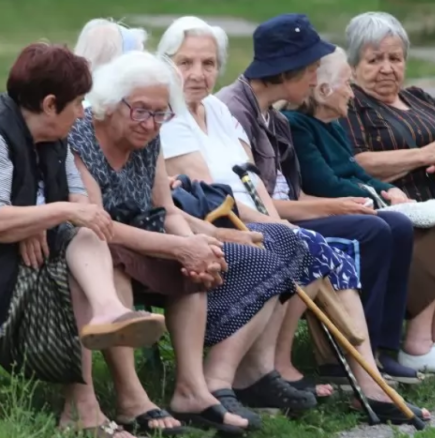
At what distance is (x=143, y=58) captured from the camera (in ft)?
16.6

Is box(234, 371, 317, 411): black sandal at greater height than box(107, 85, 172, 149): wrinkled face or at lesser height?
lesser

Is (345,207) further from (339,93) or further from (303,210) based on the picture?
(339,93)

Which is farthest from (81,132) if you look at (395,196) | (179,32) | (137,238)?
(395,196)

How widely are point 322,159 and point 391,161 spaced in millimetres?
487

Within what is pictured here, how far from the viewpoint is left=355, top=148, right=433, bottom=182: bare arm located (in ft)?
22.1

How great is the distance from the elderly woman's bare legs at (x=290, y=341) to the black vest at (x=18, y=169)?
1257 millimetres

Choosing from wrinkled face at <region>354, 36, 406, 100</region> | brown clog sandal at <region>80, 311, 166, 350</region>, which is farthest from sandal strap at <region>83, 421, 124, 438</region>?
wrinkled face at <region>354, 36, 406, 100</region>

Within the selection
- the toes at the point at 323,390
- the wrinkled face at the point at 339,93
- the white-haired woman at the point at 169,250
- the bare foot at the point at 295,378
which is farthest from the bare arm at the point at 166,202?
the wrinkled face at the point at 339,93

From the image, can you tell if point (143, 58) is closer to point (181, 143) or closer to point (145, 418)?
point (181, 143)

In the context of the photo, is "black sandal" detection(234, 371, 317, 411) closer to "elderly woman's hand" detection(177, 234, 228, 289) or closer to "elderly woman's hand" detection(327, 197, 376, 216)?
"elderly woman's hand" detection(177, 234, 228, 289)

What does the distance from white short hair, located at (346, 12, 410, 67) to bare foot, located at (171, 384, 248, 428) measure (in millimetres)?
2609

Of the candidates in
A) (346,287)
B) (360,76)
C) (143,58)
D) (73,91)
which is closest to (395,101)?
(360,76)

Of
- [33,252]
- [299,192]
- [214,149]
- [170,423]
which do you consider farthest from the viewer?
[299,192]

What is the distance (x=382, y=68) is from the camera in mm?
6906
